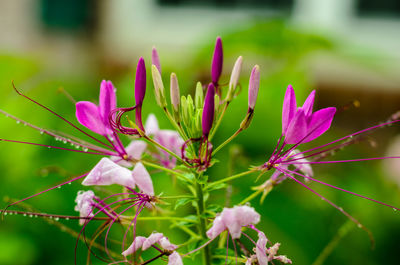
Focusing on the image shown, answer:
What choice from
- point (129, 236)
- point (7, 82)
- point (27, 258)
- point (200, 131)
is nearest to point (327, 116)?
point (200, 131)

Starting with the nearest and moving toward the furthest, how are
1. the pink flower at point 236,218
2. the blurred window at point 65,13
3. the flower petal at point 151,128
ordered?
1. the pink flower at point 236,218
2. the flower petal at point 151,128
3. the blurred window at point 65,13

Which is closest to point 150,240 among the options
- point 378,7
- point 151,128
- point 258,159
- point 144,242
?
point 144,242

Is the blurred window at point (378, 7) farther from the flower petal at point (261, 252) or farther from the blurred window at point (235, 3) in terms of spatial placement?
the flower petal at point (261, 252)

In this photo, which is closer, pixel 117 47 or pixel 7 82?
pixel 7 82

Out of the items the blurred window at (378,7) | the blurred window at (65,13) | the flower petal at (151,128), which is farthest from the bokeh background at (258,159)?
the blurred window at (65,13)

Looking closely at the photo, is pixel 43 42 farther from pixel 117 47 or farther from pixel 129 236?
pixel 129 236

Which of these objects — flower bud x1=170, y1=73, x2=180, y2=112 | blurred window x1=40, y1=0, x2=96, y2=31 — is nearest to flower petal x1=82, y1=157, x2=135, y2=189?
flower bud x1=170, y1=73, x2=180, y2=112
